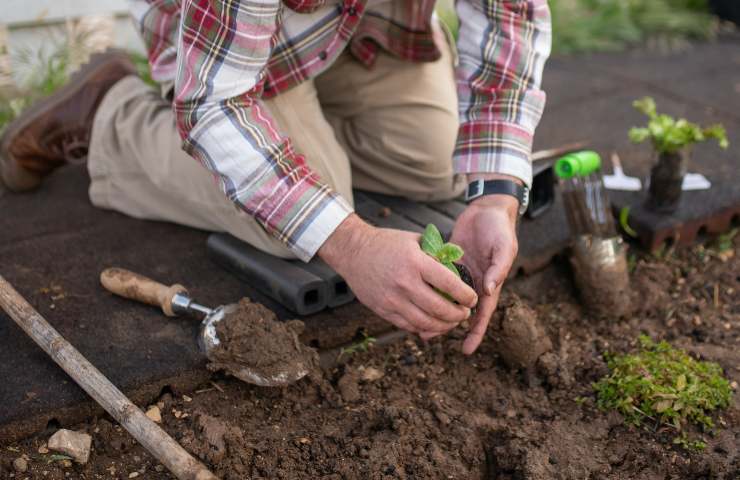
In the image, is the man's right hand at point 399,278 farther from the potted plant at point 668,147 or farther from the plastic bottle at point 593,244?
the potted plant at point 668,147

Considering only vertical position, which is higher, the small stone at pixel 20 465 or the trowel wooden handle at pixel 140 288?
the small stone at pixel 20 465

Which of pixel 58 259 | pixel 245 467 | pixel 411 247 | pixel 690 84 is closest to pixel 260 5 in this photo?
pixel 411 247

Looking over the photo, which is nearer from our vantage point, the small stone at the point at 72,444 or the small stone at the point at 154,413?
the small stone at the point at 72,444

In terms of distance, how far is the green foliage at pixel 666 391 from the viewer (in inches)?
86.9

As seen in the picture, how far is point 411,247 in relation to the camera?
77.6 inches

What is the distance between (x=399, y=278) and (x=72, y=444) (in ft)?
2.89

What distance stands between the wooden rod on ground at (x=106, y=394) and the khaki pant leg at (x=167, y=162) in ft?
2.24

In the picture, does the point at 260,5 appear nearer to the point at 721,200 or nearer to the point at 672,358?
the point at 672,358

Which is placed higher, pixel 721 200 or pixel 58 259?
pixel 58 259

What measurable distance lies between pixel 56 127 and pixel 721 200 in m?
2.44

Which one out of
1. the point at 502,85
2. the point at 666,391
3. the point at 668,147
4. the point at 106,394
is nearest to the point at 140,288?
the point at 106,394

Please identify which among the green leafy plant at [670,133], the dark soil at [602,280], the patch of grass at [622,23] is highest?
the green leafy plant at [670,133]

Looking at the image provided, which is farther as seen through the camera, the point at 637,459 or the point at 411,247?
the point at 637,459

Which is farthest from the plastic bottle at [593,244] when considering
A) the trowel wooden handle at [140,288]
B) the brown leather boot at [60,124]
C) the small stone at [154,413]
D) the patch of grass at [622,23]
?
the patch of grass at [622,23]
